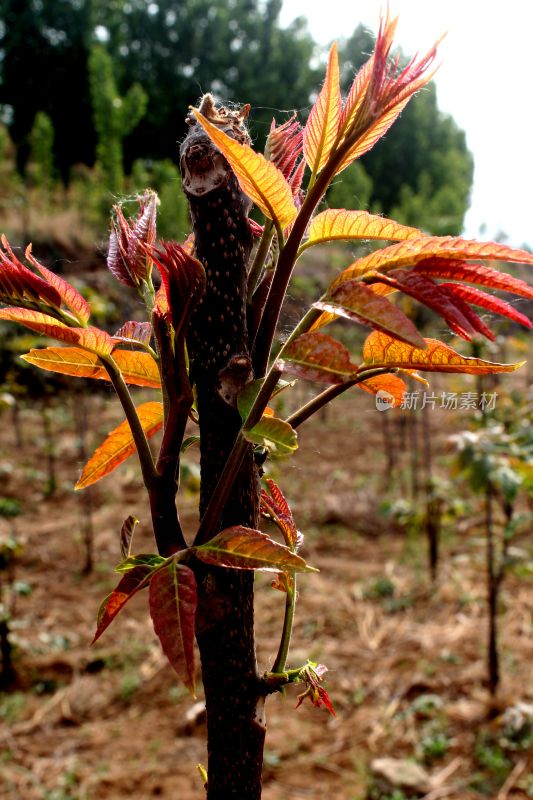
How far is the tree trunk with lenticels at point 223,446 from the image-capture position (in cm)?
57

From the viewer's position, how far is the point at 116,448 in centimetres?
70

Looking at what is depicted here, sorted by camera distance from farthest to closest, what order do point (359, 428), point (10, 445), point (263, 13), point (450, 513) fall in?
point (263, 13)
point (359, 428)
point (10, 445)
point (450, 513)

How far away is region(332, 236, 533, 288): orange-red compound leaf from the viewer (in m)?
0.47

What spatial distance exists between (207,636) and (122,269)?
1.16 feet

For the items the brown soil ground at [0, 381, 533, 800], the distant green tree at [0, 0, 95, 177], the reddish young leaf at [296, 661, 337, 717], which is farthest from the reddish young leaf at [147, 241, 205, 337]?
the distant green tree at [0, 0, 95, 177]

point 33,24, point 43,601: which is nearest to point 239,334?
point 43,601

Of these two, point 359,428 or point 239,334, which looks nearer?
point 239,334

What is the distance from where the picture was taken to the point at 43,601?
475 cm

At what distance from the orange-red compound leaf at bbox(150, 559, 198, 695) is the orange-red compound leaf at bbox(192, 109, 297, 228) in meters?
0.29

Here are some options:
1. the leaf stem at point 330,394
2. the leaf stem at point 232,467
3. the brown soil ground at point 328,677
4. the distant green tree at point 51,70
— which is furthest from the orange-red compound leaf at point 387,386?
the distant green tree at point 51,70

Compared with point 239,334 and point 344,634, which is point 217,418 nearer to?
point 239,334

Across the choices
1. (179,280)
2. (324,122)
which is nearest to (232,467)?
(179,280)

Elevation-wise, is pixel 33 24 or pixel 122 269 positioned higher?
pixel 33 24

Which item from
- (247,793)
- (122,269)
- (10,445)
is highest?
(122,269)
